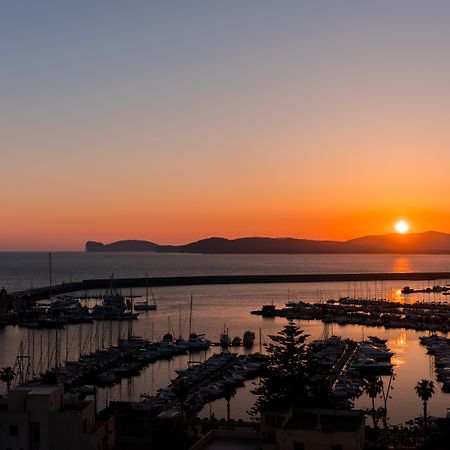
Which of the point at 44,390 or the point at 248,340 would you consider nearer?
the point at 44,390

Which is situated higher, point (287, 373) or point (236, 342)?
point (287, 373)

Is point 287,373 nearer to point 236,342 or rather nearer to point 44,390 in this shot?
point 44,390

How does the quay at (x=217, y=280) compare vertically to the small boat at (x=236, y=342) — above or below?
above

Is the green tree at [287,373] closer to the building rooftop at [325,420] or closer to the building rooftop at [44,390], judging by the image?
the building rooftop at [325,420]

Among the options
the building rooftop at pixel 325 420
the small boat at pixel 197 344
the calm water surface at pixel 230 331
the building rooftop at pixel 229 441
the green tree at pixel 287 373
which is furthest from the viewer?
the small boat at pixel 197 344

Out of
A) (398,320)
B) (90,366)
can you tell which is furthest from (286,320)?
(90,366)

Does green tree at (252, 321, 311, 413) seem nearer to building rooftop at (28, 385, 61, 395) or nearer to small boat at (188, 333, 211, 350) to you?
building rooftop at (28, 385, 61, 395)

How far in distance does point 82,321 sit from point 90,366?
2475 cm

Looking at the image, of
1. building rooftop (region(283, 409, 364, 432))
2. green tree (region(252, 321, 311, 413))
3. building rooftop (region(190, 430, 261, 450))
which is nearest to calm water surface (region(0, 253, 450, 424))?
green tree (region(252, 321, 311, 413))

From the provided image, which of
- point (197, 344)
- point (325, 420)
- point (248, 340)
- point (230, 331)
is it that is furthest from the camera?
point (230, 331)

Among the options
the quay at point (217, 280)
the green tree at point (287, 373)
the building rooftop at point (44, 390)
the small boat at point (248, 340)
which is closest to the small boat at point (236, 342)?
the small boat at point (248, 340)

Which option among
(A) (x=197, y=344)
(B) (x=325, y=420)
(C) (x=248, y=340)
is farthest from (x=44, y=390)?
(C) (x=248, y=340)

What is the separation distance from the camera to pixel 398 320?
5978 cm

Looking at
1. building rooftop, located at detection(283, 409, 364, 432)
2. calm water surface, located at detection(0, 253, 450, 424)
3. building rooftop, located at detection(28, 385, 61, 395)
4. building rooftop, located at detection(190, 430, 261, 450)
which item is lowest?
calm water surface, located at detection(0, 253, 450, 424)
